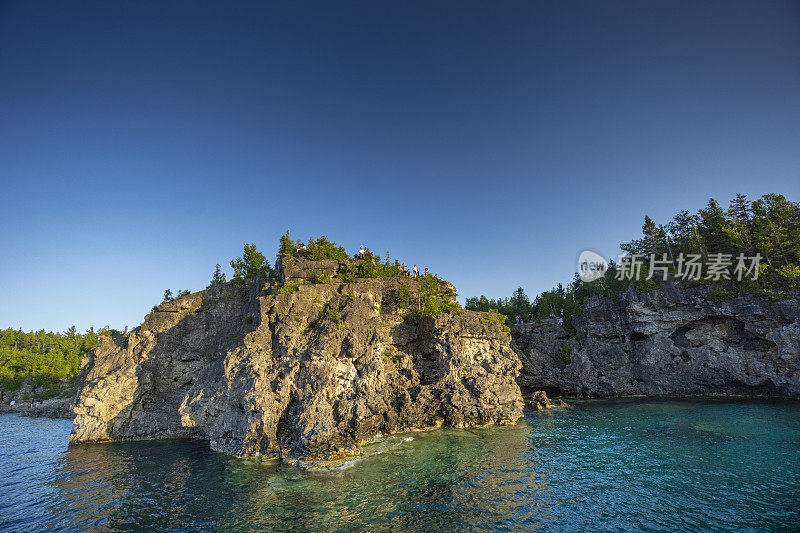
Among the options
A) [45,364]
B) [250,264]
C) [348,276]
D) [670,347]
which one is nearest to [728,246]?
[670,347]

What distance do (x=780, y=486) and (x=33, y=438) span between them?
61.1m

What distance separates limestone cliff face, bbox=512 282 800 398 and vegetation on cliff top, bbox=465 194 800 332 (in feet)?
7.40

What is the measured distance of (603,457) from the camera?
22578 millimetres

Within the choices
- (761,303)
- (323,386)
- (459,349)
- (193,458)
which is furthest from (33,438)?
(761,303)

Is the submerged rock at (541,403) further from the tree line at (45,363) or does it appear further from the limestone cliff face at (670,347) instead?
the tree line at (45,363)

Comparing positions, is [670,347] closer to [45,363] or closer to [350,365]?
[350,365]

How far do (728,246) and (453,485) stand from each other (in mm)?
59289

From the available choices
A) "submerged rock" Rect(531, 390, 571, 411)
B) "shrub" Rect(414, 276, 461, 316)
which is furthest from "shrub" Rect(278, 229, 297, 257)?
"submerged rock" Rect(531, 390, 571, 411)

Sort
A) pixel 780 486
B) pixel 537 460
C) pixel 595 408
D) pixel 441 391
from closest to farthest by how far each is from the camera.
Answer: pixel 780 486 → pixel 537 460 → pixel 441 391 → pixel 595 408

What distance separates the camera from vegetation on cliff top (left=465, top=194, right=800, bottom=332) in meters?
43.8

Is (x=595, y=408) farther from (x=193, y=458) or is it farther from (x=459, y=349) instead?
(x=193, y=458)

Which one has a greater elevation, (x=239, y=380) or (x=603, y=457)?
(x=239, y=380)

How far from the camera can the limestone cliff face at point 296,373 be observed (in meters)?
25.3

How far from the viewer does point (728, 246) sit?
51000 mm
